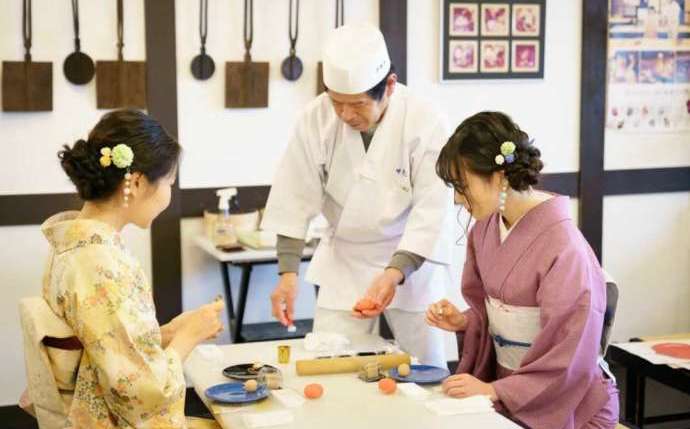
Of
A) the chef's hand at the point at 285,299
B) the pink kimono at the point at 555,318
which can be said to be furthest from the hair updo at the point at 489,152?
the chef's hand at the point at 285,299

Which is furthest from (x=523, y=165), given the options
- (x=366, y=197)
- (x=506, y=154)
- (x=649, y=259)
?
(x=649, y=259)

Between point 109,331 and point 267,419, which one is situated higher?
point 109,331

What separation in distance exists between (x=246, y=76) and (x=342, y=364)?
2.05 meters

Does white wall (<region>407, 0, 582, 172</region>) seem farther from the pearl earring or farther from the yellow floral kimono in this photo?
the yellow floral kimono

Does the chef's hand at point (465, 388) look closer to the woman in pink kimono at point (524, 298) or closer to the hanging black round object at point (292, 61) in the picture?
the woman in pink kimono at point (524, 298)

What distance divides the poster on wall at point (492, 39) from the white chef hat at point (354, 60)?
162 cm

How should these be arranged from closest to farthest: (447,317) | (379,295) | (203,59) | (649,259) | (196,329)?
(196,329)
(447,317)
(379,295)
(203,59)
(649,259)

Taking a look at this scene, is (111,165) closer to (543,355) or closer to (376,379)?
(376,379)

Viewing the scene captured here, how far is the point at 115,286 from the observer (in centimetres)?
193

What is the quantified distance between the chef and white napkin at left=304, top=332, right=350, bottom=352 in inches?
6.8

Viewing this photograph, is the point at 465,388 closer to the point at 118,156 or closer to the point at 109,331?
the point at 109,331

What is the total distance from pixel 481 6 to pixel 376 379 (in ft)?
8.67

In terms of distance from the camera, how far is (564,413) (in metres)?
2.24

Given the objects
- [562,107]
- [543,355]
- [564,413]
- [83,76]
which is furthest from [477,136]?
[562,107]
